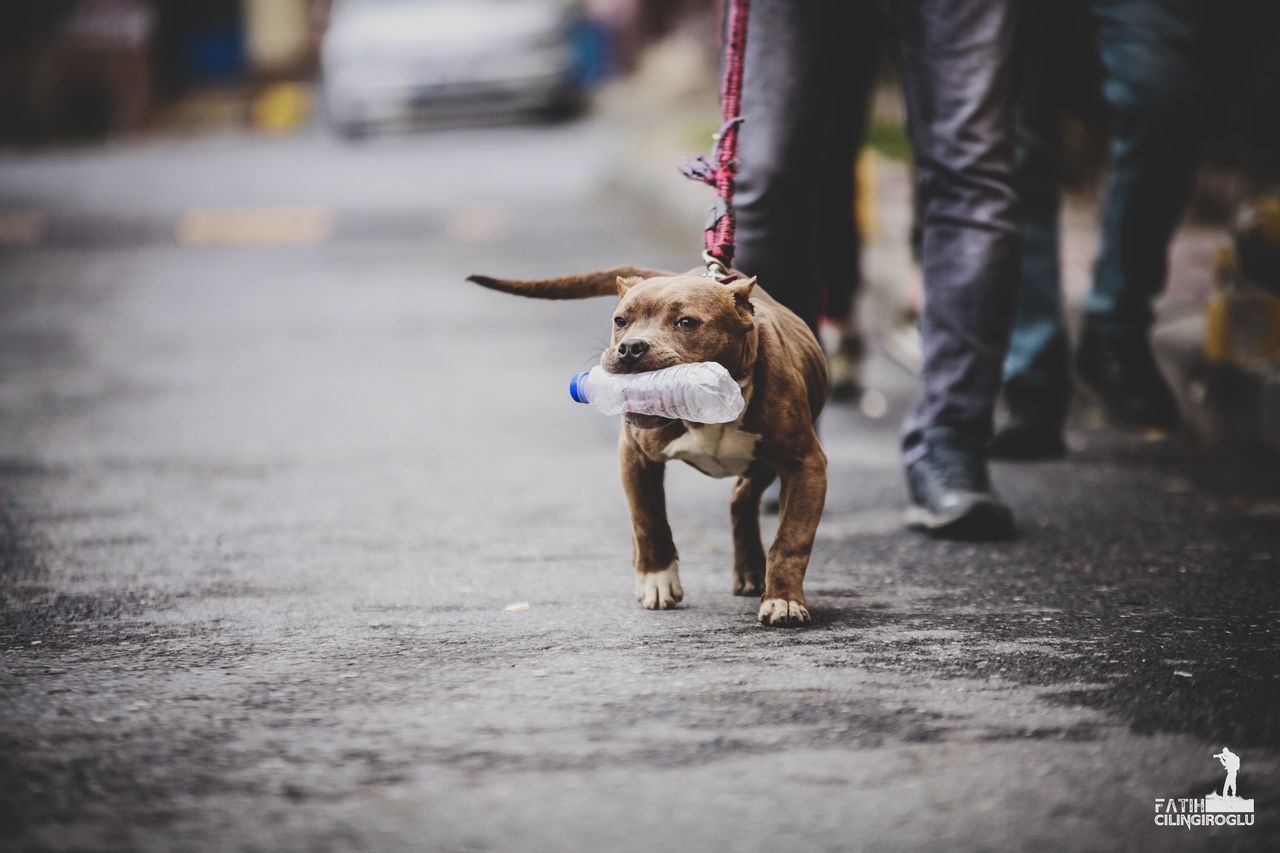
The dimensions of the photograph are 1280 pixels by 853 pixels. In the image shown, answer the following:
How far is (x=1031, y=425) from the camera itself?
4406 mm

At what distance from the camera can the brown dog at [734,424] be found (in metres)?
2.67

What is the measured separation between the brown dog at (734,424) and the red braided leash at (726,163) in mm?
117

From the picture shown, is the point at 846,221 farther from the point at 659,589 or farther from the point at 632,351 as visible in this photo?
the point at 632,351

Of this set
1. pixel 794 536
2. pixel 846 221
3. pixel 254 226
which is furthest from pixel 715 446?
pixel 254 226

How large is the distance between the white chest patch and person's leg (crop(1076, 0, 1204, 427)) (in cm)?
206

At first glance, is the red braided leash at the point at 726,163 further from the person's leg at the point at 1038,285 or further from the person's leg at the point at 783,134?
the person's leg at the point at 1038,285

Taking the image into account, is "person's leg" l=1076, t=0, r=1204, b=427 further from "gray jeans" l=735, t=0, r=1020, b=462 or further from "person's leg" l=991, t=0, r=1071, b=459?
"gray jeans" l=735, t=0, r=1020, b=462

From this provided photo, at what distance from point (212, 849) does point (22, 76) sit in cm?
1951

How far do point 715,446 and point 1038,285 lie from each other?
1990 millimetres

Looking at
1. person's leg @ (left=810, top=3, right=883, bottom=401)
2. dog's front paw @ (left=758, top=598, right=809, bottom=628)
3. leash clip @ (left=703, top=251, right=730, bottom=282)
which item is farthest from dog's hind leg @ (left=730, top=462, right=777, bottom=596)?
person's leg @ (left=810, top=3, right=883, bottom=401)

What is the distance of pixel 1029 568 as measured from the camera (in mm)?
3320

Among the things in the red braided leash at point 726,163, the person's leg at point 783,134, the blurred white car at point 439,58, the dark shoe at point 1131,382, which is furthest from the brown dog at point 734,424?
the blurred white car at point 439,58

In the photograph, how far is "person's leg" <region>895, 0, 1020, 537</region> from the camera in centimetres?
363

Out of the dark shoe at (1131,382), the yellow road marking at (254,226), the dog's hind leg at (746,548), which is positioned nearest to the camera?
the dog's hind leg at (746,548)
